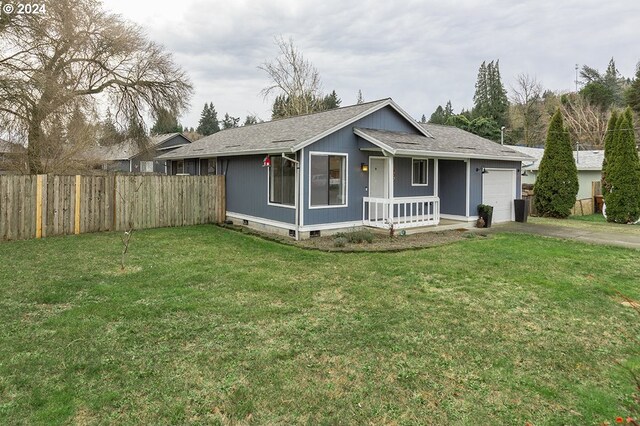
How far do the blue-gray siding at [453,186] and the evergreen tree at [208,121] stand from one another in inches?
2506

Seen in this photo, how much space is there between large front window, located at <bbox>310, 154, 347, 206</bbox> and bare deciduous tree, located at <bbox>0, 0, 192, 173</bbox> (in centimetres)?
1056

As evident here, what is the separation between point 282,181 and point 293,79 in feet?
83.4

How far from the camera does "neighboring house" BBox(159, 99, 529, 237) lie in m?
10.7

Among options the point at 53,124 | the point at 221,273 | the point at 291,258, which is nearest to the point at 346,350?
the point at 221,273

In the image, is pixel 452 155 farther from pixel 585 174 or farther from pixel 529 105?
pixel 529 105

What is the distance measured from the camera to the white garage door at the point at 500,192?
13.9 metres

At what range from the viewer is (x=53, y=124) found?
49.6ft

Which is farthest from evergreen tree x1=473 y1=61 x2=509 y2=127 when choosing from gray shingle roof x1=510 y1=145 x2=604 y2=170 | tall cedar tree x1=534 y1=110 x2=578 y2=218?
tall cedar tree x1=534 y1=110 x2=578 y2=218

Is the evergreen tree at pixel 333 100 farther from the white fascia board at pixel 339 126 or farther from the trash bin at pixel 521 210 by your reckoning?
the white fascia board at pixel 339 126

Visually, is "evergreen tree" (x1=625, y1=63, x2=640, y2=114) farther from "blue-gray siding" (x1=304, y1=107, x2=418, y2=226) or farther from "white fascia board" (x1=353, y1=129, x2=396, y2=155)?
"white fascia board" (x1=353, y1=129, x2=396, y2=155)

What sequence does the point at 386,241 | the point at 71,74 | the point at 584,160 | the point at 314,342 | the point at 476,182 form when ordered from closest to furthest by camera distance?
the point at 314,342, the point at 386,241, the point at 476,182, the point at 71,74, the point at 584,160

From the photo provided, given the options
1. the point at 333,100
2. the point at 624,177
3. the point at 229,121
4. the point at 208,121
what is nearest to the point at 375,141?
the point at 624,177

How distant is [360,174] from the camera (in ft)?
37.7

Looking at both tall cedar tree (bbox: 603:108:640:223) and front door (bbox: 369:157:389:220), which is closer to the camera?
front door (bbox: 369:157:389:220)
